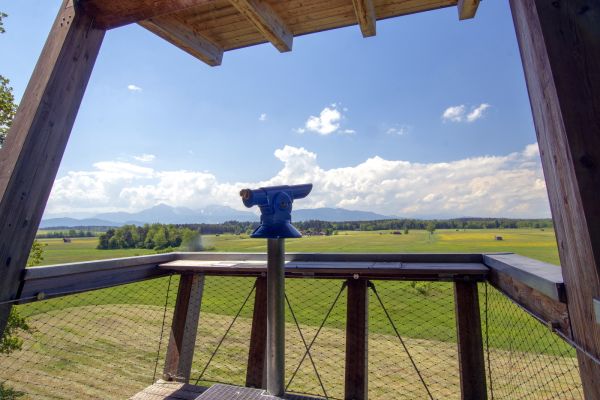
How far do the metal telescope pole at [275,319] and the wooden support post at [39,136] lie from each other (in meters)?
0.88

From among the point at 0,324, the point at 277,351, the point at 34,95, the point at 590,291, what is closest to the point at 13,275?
the point at 0,324

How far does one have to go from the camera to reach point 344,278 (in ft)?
5.35

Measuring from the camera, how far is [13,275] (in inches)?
43.7

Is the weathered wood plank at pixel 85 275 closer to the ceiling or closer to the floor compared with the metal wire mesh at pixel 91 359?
closer to the ceiling

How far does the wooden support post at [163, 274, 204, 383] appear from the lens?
187 cm

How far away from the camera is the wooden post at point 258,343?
1715 millimetres

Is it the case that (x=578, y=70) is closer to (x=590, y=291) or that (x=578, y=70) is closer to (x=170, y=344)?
(x=590, y=291)

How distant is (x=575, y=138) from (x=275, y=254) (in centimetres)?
91

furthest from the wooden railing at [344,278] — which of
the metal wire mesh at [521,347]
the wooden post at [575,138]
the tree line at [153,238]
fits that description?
the tree line at [153,238]

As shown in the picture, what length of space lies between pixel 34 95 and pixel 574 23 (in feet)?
5.47

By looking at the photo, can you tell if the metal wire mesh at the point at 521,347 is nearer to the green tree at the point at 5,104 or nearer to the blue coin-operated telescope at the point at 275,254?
the blue coin-operated telescope at the point at 275,254

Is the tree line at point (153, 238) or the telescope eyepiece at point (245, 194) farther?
the tree line at point (153, 238)

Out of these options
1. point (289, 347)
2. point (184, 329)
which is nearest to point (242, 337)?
point (184, 329)

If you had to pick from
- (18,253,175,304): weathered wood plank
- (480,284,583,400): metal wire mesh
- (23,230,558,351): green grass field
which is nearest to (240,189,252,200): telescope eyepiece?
(23,230,558,351): green grass field
